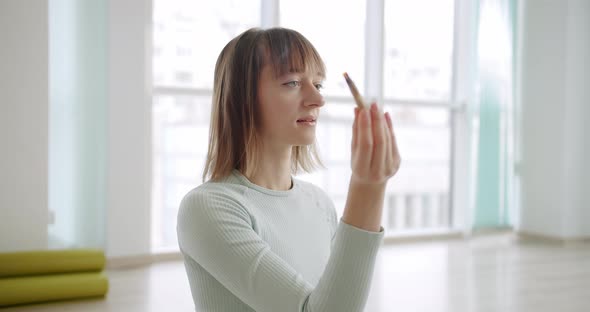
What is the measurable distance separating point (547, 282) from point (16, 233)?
3.23 metres

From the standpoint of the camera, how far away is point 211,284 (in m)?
0.91

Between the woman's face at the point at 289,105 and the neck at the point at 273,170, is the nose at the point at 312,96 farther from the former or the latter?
the neck at the point at 273,170

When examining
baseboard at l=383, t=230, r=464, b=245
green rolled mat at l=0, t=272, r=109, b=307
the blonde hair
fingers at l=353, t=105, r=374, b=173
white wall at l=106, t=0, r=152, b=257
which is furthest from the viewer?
baseboard at l=383, t=230, r=464, b=245

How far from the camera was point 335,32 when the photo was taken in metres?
4.71

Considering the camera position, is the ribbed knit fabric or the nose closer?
the ribbed knit fabric

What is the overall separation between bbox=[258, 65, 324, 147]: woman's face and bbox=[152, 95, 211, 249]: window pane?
11.8 ft

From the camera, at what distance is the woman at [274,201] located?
0.72m

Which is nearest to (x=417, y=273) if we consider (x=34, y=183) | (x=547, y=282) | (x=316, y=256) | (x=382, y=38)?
(x=547, y=282)

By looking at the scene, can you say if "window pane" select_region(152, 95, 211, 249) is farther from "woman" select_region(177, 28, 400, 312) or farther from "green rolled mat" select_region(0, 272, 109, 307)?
"woman" select_region(177, 28, 400, 312)

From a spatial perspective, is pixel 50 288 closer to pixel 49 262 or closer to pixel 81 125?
pixel 49 262

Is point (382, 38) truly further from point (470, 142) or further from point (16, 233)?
point (16, 233)

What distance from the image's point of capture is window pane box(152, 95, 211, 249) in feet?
15.1

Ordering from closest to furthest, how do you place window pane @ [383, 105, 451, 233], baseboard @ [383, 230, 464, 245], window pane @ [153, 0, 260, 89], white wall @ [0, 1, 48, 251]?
white wall @ [0, 1, 48, 251], window pane @ [153, 0, 260, 89], baseboard @ [383, 230, 464, 245], window pane @ [383, 105, 451, 233]

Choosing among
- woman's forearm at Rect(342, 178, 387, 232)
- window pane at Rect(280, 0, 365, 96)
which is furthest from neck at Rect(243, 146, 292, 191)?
window pane at Rect(280, 0, 365, 96)
